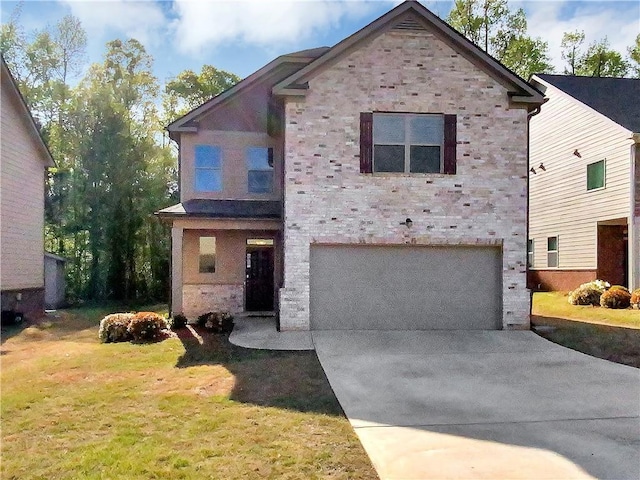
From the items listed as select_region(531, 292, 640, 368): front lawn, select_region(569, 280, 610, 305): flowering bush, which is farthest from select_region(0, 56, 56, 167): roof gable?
select_region(569, 280, 610, 305): flowering bush

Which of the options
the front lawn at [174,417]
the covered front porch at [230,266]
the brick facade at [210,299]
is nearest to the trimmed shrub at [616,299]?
the covered front porch at [230,266]

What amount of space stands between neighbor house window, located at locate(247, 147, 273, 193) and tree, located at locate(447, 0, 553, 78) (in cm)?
2329

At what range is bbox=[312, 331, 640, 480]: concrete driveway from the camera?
4.69m

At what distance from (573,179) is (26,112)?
839 inches

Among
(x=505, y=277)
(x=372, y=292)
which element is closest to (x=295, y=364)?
(x=372, y=292)

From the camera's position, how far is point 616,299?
1481cm

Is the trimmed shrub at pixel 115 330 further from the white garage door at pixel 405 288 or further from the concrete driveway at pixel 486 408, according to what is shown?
the concrete driveway at pixel 486 408

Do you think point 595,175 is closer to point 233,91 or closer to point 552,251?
point 552,251

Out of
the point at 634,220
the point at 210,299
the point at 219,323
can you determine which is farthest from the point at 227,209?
the point at 634,220

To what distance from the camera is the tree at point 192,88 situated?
32.2 m

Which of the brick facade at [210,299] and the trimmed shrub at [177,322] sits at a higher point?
the brick facade at [210,299]

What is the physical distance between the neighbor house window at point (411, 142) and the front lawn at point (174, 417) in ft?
17.7

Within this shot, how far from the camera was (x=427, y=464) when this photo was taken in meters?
4.65

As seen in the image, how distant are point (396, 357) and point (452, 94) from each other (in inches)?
269
